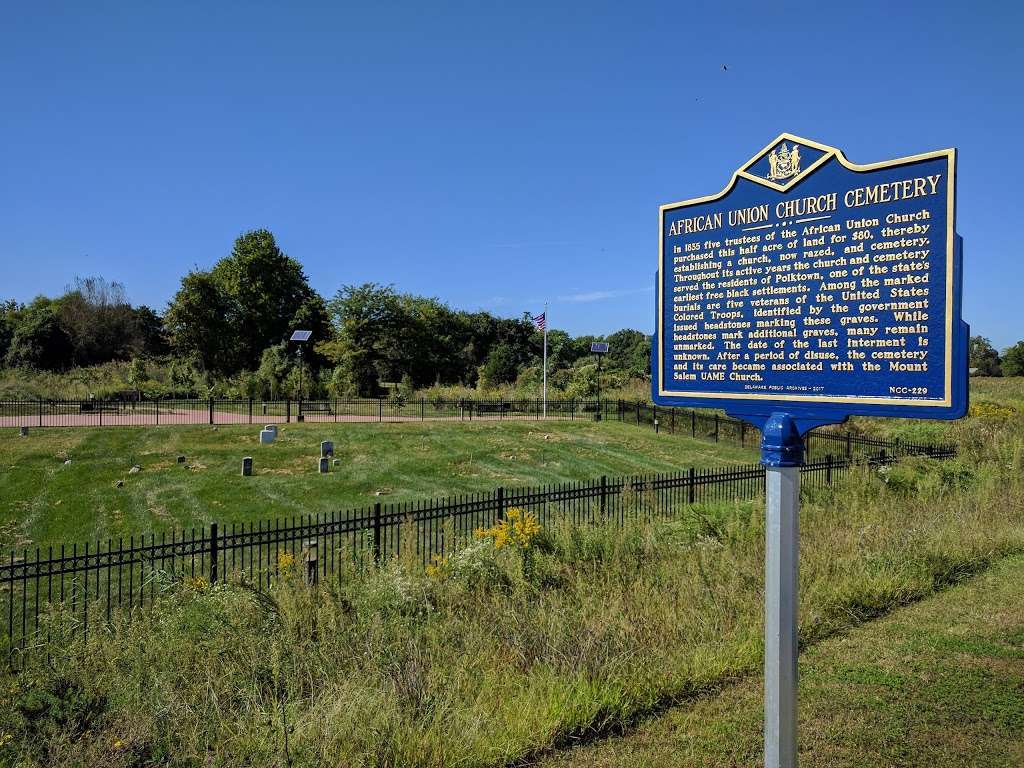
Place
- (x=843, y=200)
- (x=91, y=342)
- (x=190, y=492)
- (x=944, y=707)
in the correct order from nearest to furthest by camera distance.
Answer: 1. (x=843, y=200)
2. (x=944, y=707)
3. (x=190, y=492)
4. (x=91, y=342)

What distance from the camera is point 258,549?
1026 cm

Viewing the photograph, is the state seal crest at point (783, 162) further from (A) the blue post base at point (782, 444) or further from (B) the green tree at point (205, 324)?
(B) the green tree at point (205, 324)

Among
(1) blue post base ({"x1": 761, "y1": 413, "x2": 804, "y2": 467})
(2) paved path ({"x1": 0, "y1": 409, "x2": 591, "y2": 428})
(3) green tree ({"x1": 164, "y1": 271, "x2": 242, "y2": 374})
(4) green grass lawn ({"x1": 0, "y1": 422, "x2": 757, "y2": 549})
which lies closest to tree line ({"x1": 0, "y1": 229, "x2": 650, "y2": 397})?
(3) green tree ({"x1": 164, "y1": 271, "x2": 242, "y2": 374})

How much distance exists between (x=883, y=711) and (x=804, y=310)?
2909 millimetres

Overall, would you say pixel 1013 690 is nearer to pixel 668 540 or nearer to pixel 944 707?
pixel 944 707

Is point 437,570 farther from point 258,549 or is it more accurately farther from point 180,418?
point 180,418

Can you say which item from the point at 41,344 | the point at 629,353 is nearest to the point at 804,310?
the point at 41,344

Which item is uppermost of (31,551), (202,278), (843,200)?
(202,278)

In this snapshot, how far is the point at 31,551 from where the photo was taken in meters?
10.4

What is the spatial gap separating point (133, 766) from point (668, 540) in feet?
21.3

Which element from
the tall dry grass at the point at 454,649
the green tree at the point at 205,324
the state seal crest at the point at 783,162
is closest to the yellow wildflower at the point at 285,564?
the tall dry grass at the point at 454,649

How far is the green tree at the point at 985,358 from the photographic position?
193 ft

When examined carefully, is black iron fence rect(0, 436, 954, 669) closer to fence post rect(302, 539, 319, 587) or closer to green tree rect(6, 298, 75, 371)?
fence post rect(302, 539, 319, 587)

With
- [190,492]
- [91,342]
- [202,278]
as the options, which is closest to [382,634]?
[190,492]
